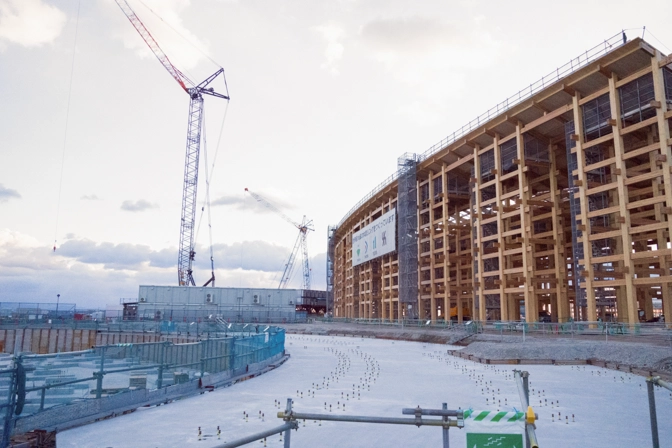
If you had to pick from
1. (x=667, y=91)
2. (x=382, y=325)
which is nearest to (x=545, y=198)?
(x=667, y=91)

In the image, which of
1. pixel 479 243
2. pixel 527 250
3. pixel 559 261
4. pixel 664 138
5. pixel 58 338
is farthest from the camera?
pixel 479 243

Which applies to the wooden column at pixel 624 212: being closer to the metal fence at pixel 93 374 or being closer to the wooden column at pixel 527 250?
the wooden column at pixel 527 250

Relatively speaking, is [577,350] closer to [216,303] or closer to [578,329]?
[578,329]

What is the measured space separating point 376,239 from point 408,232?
10.8m

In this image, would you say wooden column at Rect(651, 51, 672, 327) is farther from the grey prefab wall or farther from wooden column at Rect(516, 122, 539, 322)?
the grey prefab wall

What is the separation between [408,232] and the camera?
68438 mm

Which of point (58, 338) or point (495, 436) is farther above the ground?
point (495, 436)

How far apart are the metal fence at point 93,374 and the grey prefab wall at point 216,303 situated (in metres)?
60.7

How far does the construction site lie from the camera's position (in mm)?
35938

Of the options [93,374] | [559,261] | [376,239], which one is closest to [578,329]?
[559,261]

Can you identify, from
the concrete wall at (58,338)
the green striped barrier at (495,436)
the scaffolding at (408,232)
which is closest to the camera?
the green striped barrier at (495,436)

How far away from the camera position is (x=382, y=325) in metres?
64.1

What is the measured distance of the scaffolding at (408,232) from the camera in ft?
218

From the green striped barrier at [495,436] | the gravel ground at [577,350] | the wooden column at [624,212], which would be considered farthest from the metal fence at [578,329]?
the green striped barrier at [495,436]
